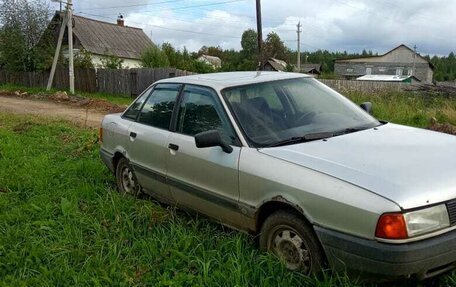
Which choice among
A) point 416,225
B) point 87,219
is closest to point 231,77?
point 87,219

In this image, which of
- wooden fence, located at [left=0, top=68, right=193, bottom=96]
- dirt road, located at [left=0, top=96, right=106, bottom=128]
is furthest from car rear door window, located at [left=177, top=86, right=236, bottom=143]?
wooden fence, located at [left=0, top=68, right=193, bottom=96]

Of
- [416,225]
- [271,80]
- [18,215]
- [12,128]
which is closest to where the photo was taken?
[416,225]

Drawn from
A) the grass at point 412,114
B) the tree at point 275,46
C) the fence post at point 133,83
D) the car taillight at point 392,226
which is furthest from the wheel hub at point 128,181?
the tree at point 275,46

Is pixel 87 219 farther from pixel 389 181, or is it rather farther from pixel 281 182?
pixel 389 181

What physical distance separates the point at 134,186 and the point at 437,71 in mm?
116664

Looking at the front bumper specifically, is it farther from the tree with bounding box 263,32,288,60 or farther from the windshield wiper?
the tree with bounding box 263,32,288,60

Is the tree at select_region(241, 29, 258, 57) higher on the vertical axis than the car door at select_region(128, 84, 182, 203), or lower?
higher

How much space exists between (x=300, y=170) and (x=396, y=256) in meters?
0.85

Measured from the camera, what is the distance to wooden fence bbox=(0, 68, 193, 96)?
23781 millimetres

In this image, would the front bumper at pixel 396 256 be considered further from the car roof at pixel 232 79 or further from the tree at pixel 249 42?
the tree at pixel 249 42

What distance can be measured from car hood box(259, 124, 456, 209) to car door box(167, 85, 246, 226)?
0.43m

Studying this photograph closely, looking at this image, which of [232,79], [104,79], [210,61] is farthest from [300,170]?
[210,61]

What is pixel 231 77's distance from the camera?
4.74 metres

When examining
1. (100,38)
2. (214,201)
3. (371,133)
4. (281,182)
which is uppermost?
(100,38)
